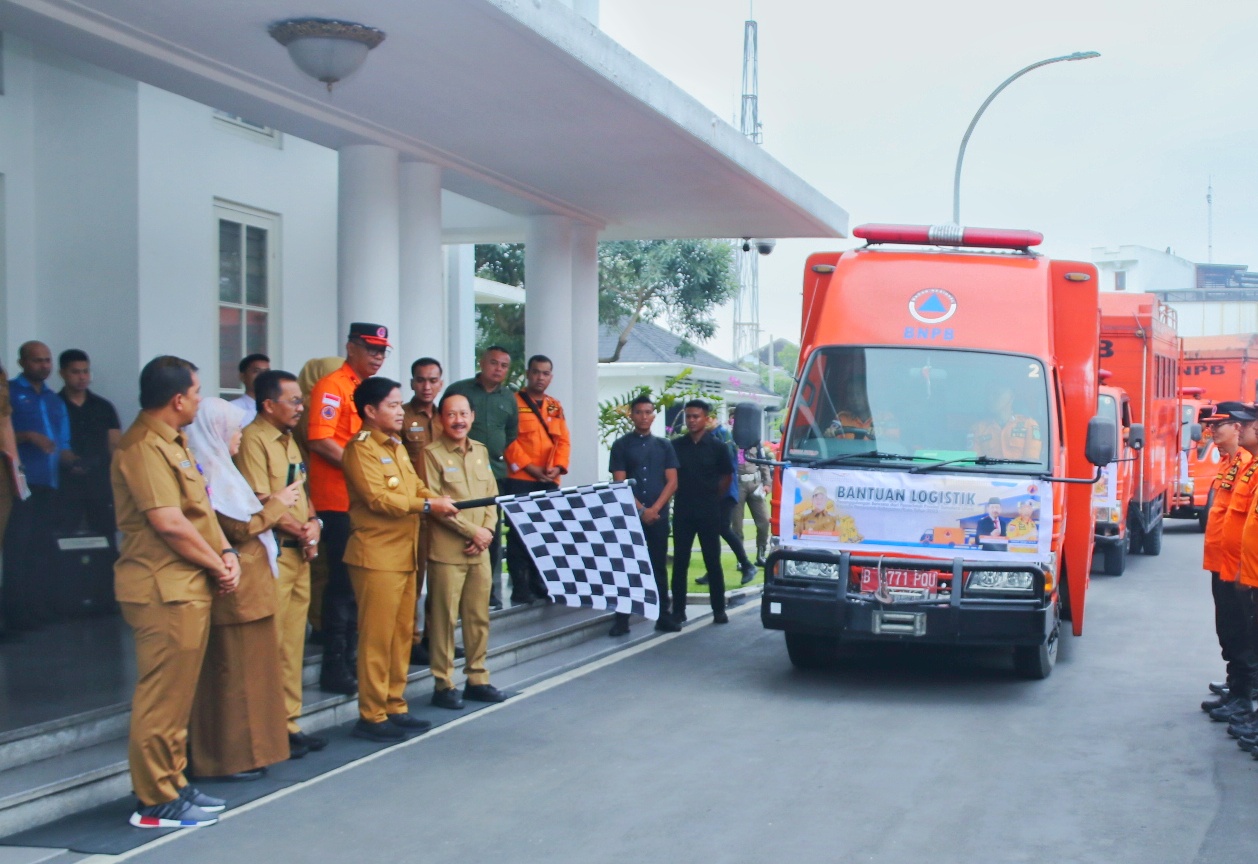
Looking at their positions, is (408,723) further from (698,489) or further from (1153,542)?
(1153,542)

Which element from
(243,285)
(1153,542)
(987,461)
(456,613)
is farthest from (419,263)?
(1153,542)

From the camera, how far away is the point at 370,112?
30.2 ft

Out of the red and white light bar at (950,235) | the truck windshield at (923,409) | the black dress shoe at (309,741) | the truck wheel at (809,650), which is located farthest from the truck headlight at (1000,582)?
the black dress shoe at (309,741)

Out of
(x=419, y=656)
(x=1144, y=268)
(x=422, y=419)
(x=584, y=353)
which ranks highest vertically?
(x=1144, y=268)

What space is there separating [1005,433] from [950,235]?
194 centimetres

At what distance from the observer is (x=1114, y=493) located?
14555 millimetres

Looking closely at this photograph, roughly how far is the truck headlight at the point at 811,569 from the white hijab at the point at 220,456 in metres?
3.70

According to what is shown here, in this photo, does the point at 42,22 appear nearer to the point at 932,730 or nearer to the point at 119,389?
the point at 119,389

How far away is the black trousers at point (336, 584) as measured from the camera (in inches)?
293

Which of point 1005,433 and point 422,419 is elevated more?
point 422,419

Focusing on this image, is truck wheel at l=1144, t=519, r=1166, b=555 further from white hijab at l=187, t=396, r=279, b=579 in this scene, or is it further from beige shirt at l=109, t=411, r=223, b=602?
beige shirt at l=109, t=411, r=223, b=602

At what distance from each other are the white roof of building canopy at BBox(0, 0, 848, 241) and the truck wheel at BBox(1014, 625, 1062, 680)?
4457 millimetres

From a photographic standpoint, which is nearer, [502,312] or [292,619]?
[292,619]

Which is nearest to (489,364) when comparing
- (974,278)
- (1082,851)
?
(974,278)
